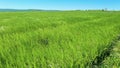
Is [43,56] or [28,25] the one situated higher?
[43,56]

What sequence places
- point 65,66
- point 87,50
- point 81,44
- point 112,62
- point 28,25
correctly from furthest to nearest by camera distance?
point 28,25 → point 81,44 → point 87,50 → point 112,62 → point 65,66

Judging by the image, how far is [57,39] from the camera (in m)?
6.93

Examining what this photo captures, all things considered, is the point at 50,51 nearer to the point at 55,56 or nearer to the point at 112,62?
the point at 55,56

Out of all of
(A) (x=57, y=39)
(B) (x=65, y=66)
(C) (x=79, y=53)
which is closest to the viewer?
(B) (x=65, y=66)

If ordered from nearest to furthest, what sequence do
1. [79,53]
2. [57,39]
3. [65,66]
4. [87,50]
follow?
[65,66] < [79,53] < [87,50] < [57,39]

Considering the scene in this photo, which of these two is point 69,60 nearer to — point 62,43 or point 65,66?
point 65,66

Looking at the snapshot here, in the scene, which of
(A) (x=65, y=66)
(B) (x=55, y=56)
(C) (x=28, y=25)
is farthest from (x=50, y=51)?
(C) (x=28, y=25)

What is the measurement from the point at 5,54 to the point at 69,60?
1.24 meters

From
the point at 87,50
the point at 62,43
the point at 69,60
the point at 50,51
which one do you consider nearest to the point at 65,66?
the point at 69,60

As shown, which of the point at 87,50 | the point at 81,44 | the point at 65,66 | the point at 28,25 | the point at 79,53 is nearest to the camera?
the point at 65,66

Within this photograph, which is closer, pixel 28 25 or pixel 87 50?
pixel 87 50

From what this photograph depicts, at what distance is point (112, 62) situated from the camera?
5.01 meters

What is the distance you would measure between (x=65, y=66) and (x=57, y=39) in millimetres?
2325

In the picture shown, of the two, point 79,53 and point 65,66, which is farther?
point 79,53
